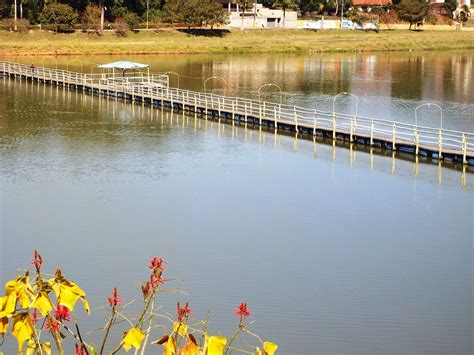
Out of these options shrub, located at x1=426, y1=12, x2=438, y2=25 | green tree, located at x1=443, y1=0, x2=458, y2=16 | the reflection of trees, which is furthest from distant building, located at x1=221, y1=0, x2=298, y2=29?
green tree, located at x1=443, y1=0, x2=458, y2=16

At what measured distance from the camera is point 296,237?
2506 centimetres

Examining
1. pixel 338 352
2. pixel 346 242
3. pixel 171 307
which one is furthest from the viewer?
pixel 346 242

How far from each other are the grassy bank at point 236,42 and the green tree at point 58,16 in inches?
65.6

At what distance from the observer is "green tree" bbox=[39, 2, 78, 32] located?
97.2 meters

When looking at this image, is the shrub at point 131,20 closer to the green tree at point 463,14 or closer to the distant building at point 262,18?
the distant building at point 262,18

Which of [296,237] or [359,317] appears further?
[296,237]

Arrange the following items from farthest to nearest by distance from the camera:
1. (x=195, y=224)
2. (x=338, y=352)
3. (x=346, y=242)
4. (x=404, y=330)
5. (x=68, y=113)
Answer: (x=68, y=113), (x=195, y=224), (x=346, y=242), (x=404, y=330), (x=338, y=352)

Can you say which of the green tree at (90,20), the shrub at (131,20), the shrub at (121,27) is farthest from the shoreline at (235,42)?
the green tree at (90,20)

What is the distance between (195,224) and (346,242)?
184 inches

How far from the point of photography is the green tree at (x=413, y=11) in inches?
4604

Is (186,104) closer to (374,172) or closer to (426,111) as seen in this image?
(426,111)

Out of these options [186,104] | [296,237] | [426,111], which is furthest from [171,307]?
[426,111]

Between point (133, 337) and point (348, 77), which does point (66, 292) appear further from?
point (348, 77)

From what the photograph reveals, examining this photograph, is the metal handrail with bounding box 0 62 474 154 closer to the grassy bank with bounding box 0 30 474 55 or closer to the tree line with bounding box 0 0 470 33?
the grassy bank with bounding box 0 30 474 55
